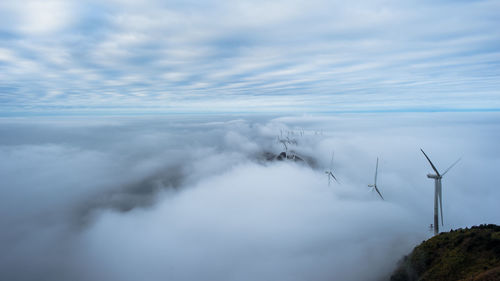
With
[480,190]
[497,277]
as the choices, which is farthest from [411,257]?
[480,190]

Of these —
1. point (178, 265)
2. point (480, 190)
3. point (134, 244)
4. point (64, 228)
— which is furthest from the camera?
point (480, 190)

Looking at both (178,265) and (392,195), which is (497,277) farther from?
(392,195)

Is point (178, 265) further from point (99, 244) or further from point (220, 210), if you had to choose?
point (220, 210)

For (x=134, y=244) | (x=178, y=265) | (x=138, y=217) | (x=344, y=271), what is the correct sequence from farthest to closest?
1. (x=138, y=217)
2. (x=134, y=244)
3. (x=178, y=265)
4. (x=344, y=271)

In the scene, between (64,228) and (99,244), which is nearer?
(99,244)

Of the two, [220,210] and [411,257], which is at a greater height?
[411,257]

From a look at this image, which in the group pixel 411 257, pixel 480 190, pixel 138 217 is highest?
pixel 411 257

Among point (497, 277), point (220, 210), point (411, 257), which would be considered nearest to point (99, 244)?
point (220, 210)
